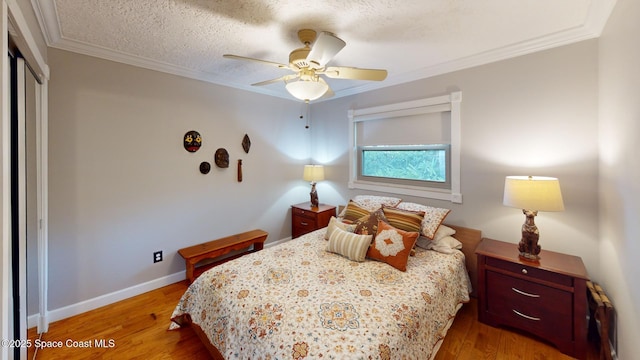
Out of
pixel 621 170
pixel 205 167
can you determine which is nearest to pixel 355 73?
pixel 621 170

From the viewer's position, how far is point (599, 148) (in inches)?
77.9

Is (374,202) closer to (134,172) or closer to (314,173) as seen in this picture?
(314,173)

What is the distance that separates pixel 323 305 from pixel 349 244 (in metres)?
0.74

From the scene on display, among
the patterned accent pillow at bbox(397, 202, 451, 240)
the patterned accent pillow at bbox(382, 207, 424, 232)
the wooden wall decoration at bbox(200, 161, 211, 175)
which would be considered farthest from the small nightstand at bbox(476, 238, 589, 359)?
the wooden wall decoration at bbox(200, 161, 211, 175)

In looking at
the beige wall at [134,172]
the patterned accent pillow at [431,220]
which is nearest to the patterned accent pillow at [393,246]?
A: the patterned accent pillow at [431,220]

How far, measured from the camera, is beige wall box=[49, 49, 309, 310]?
7.39 feet

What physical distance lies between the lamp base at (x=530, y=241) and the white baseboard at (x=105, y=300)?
3.45 meters

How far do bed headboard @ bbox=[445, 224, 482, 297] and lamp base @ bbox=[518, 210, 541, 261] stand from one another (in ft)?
1.45

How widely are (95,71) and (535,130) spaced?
13.1 feet

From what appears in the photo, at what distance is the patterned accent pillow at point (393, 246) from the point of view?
2.03m

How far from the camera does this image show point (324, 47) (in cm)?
163

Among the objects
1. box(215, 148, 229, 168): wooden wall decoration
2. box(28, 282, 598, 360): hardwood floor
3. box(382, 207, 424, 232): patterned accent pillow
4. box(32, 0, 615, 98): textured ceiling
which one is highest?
box(32, 0, 615, 98): textured ceiling

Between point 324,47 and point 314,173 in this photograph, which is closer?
point 324,47

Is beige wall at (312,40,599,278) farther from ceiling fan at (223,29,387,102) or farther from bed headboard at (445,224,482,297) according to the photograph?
ceiling fan at (223,29,387,102)
